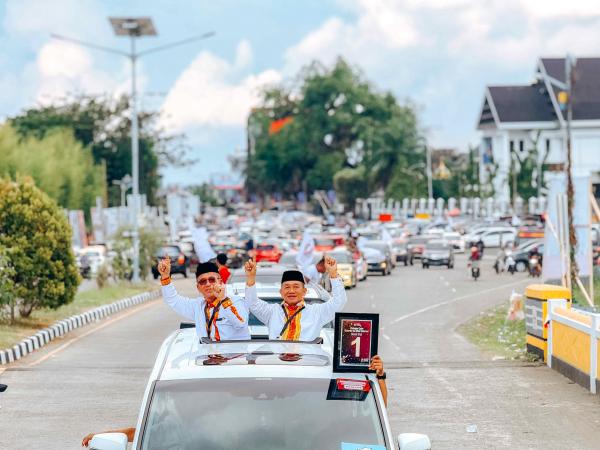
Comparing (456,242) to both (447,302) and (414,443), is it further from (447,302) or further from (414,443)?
(414,443)

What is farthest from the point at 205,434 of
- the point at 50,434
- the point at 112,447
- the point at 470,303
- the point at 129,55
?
the point at 129,55

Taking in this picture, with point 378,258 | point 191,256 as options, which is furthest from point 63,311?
point 191,256

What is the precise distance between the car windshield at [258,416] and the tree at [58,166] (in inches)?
2416

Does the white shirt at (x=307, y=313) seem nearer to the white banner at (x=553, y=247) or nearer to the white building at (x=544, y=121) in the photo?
the white banner at (x=553, y=247)

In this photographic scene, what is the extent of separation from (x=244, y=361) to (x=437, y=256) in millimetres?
56490

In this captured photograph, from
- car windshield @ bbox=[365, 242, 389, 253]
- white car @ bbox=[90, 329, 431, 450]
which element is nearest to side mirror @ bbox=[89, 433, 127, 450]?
white car @ bbox=[90, 329, 431, 450]

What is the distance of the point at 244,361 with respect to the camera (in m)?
7.32

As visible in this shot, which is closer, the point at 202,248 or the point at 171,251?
the point at 202,248

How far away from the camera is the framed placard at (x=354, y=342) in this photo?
7.34 metres

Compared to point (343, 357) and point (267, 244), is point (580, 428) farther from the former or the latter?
point (267, 244)

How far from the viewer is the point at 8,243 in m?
27.1

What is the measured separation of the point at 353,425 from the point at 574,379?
11.7m

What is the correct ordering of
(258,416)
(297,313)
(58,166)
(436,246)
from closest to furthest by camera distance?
(258,416) → (297,313) → (436,246) → (58,166)

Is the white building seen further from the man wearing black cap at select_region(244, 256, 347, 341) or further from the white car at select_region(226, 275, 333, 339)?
the man wearing black cap at select_region(244, 256, 347, 341)
